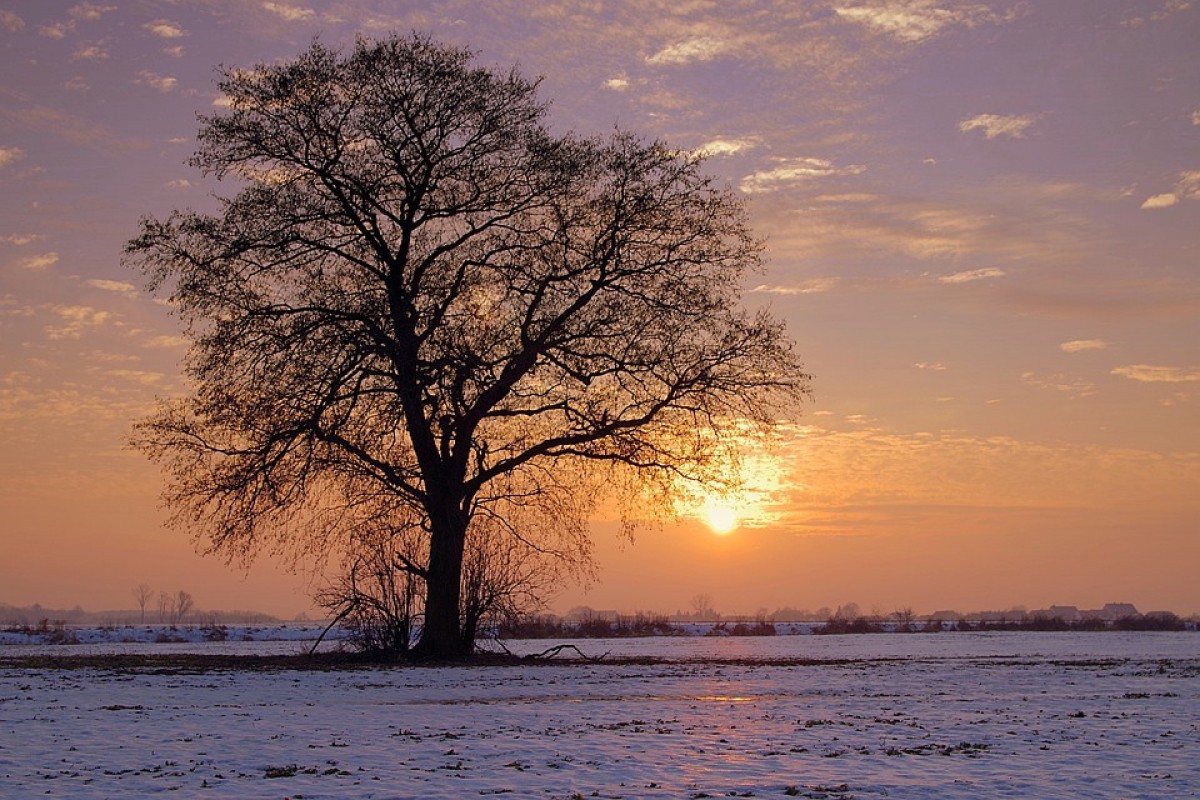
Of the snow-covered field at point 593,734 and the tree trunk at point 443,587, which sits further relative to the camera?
the tree trunk at point 443,587

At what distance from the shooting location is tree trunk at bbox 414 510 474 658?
106 feet

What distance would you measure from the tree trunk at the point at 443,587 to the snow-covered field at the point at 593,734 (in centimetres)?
408

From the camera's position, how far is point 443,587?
32688 mm

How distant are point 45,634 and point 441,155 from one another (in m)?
38.8

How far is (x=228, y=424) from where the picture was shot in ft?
99.9

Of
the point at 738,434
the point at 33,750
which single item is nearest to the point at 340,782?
the point at 33,750

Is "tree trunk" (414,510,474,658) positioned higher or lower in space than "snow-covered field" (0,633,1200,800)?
higher

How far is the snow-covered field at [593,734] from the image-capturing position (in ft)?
40.2

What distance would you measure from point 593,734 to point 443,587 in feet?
55.7

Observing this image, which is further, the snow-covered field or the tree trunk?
the tree trunk

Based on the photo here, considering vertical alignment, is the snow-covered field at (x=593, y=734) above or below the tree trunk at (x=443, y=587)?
below

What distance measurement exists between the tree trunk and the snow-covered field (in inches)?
161

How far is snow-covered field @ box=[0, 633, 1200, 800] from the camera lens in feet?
40.2

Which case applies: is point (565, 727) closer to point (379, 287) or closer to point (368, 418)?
point (368, 418)
